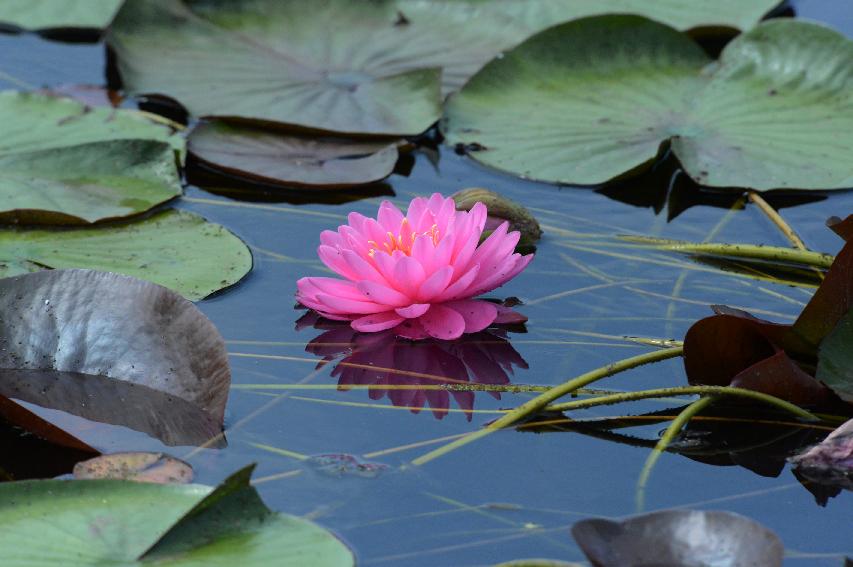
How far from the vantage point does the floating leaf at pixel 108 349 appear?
1802mm

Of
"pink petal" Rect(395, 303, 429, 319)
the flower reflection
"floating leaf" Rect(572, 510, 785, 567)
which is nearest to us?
"floating leaf" Rect(572, 510, 785, 567)

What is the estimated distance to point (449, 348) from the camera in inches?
80.1

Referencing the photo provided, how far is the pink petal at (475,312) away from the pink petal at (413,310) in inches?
3.6

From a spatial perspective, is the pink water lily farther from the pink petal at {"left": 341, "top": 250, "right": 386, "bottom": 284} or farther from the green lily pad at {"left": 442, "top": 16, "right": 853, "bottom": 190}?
the green lily pad at {"left": 442, "top": 16, "right": 853, "bottom": 190}

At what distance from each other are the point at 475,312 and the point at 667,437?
0.48 meters

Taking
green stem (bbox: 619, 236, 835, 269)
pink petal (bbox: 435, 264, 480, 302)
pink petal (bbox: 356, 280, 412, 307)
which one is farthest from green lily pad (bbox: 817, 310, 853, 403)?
pink petal (bbox: 356, 280, 412, 307)

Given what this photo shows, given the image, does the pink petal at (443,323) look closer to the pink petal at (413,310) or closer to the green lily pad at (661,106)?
the pink petal at (413,310)

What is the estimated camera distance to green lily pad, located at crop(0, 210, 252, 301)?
7.18ft

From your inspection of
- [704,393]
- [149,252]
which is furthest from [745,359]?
[149,252]

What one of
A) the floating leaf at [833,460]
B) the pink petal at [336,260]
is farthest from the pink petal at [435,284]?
the floating leaf at [833,460]

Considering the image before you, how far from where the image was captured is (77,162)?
2.55 meters

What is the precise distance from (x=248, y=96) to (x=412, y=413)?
1.38 m

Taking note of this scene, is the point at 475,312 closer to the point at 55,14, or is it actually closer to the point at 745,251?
the point at 745,251

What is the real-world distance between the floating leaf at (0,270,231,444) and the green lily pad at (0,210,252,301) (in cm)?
27
